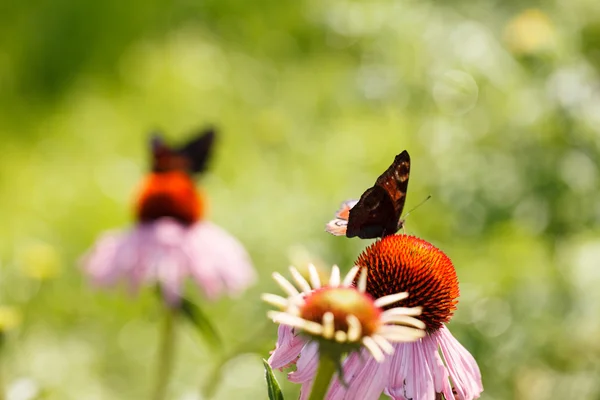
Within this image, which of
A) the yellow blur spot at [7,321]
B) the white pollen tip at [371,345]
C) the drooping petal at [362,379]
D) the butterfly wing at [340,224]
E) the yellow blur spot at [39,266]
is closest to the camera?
the white pollen tip at [371,345]

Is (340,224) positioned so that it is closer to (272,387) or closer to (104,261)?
(272,387)

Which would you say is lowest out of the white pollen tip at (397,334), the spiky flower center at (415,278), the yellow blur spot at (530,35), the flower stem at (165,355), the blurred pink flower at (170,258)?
the flower stem at (165,355)

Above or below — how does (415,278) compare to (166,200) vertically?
→ above

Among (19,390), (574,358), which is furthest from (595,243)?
(19,390)

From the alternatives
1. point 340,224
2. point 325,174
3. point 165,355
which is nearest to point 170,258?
point 165,355

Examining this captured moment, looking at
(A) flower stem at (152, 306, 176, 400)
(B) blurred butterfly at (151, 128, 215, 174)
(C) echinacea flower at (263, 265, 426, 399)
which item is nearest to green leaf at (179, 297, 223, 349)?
(A) flower stem at (152, 306, 176, 400)

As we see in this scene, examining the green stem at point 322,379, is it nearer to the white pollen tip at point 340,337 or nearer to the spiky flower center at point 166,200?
the white pollen tip at point 340,337

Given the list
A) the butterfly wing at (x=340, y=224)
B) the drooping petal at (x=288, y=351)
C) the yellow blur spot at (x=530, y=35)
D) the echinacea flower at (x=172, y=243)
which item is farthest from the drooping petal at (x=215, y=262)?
the drooping petal at (x=288, y=351)
